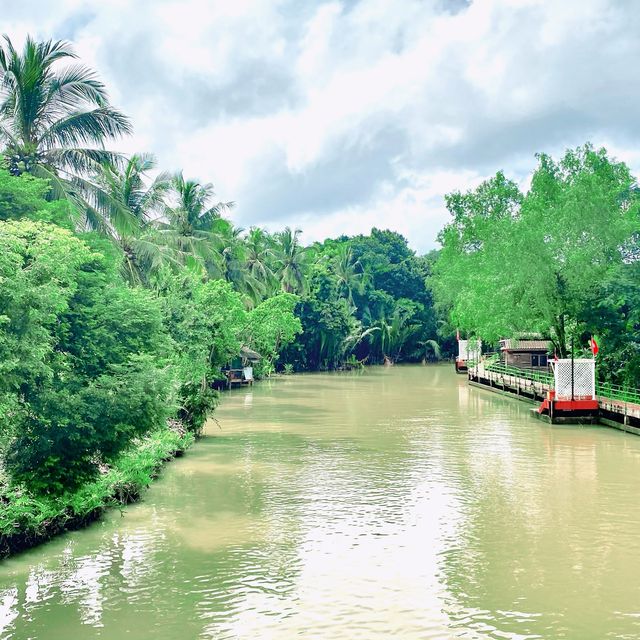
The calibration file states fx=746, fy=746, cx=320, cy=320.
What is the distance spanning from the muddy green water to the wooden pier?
4.65 metres

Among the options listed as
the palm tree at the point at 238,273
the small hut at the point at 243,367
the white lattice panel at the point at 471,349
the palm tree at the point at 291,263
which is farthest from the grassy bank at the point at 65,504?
the palm tree at the point at 291,263

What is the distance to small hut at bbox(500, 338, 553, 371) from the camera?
2041 inches

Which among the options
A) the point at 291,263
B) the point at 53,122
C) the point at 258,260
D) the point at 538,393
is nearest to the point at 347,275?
the point at 291,263

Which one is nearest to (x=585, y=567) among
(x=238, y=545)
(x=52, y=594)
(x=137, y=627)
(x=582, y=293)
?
(x=238, y=545)

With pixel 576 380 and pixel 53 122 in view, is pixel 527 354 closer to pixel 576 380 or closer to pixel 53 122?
pixel 576 380

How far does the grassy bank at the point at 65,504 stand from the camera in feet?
40.8

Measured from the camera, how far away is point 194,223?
46000 millimetres

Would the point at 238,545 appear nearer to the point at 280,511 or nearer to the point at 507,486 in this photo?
the point at 280,511

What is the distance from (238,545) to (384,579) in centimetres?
306

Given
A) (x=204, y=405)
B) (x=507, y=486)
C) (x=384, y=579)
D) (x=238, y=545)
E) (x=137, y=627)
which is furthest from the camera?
(x=204, y=405)

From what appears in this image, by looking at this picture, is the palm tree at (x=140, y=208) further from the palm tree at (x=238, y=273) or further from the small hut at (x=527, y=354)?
the small hut at (x=527, y=354)

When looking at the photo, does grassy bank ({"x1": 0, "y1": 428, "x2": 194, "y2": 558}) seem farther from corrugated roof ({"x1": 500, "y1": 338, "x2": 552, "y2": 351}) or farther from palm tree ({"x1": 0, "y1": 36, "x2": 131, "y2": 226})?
Answer: corrugated roof ({"x1": 500, "y1": 338, "x2": 552, "y2": 351})

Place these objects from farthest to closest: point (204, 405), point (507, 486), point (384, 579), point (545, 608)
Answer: point (204, 405)
point (507, 486)
point (384, 579)
point (545, 608)

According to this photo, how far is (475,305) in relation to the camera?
44.4 m
